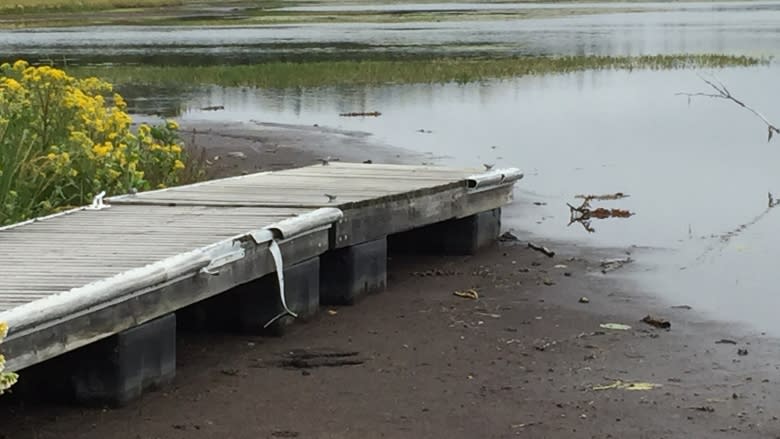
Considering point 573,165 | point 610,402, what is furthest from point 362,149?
point 610,402

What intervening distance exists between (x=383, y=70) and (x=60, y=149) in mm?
23735

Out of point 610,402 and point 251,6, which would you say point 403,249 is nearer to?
point 610,402

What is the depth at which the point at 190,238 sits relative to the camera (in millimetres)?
8219

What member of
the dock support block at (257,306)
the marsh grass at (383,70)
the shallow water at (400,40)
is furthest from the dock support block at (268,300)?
the shallow water at (400,40)

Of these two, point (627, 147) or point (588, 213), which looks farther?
point (627, 147)

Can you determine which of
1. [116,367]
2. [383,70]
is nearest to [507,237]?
[116,367]

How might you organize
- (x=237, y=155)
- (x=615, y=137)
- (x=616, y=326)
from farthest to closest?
(x=615, y=137) → (x=237, y=155) → (x=616, y=326)

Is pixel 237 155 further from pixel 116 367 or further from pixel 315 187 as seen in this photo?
pixel 116 367

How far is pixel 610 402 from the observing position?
715cm

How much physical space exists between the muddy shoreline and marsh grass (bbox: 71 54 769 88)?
21876 millimetres

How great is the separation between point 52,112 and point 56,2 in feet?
287

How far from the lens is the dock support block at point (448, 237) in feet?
36.9

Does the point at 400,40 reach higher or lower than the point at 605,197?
lower

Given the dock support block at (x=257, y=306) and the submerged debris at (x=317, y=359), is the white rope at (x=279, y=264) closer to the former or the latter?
the dock support block at (x=257, y=306)
